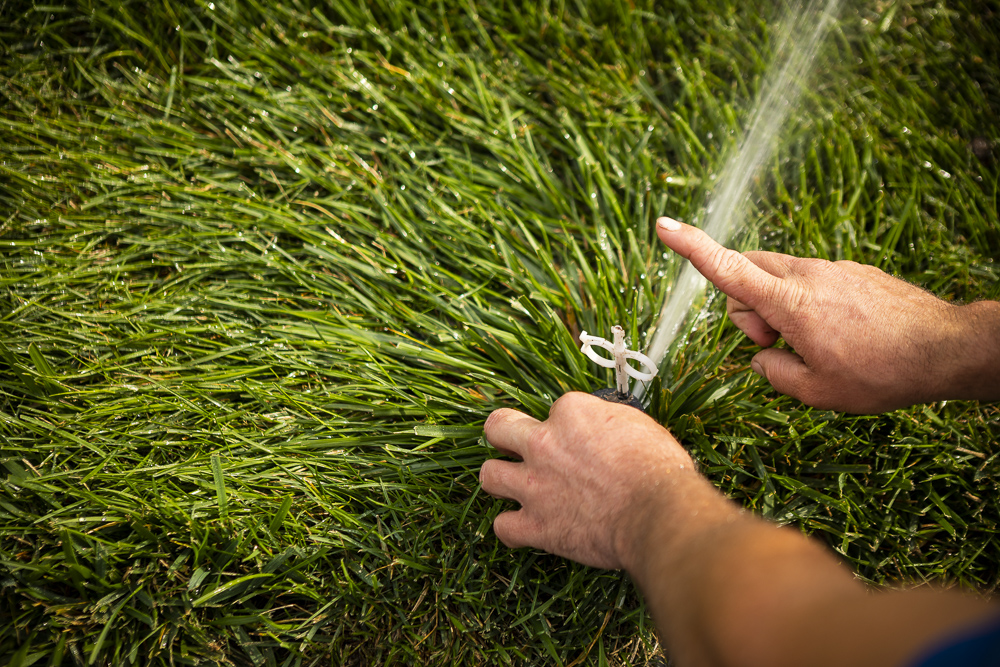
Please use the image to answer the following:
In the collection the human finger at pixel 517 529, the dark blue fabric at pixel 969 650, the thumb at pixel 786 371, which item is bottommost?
the human finger at pixel 517 529

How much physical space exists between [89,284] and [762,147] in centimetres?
270

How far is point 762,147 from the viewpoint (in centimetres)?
231

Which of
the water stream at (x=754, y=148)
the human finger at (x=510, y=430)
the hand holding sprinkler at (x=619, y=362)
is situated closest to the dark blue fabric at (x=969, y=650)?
the hand holding sprinkler at (x=619, y=362)

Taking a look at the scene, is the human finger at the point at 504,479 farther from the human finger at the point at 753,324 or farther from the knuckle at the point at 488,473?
the human finger at the point at 753,324

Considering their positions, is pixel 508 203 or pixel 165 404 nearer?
pixel 165 404

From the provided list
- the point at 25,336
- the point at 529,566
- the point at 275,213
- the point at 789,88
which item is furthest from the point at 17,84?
the point at 789,88

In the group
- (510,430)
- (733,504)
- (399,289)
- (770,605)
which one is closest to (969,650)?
(770,605)

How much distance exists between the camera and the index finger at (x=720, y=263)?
149 cm

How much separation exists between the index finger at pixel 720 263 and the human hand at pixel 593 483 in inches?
17.1

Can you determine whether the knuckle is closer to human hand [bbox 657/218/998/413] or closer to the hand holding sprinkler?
the hand holding sprinkler

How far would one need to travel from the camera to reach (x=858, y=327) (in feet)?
4.86

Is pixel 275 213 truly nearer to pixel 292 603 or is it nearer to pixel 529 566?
pixel 292 603

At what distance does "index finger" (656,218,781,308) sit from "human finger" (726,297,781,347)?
0.13 metres

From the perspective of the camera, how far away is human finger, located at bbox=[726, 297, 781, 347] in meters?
1.65
